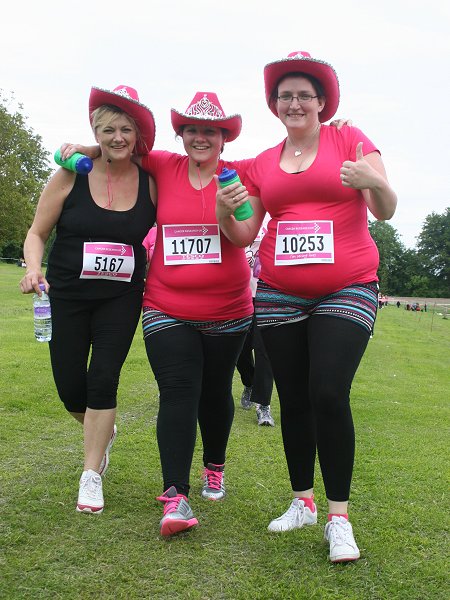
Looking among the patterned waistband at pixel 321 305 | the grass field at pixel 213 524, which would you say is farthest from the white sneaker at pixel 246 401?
the patterned waistband at pixel 321 305

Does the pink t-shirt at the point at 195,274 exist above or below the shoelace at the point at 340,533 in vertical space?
above

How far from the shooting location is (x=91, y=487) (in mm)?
3377

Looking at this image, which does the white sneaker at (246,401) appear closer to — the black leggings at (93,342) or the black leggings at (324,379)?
the black leggings at (93,342)

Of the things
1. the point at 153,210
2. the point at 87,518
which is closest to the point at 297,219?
the point at 153,210

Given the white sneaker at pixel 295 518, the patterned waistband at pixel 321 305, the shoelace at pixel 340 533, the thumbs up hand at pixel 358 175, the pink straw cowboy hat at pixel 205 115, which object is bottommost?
the white sneaker at pixel 295 518

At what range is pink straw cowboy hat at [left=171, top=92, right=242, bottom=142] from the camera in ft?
11.1

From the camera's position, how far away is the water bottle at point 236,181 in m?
3.05

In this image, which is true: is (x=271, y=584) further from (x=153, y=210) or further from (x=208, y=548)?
(x=153, y=210)

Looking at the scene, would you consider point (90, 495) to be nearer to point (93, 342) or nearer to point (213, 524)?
point (213, 524)

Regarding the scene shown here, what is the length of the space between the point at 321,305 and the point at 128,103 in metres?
1.51

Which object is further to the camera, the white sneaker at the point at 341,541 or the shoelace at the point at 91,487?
the shoelace at the point at 91,487

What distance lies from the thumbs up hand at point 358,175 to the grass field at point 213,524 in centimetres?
166

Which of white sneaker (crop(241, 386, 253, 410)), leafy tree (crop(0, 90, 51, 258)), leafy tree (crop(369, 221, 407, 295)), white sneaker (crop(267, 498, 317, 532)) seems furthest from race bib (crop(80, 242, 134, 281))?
leafy tree (crop(369, 221, 407, 295))

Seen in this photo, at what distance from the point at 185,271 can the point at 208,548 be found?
1364mm
